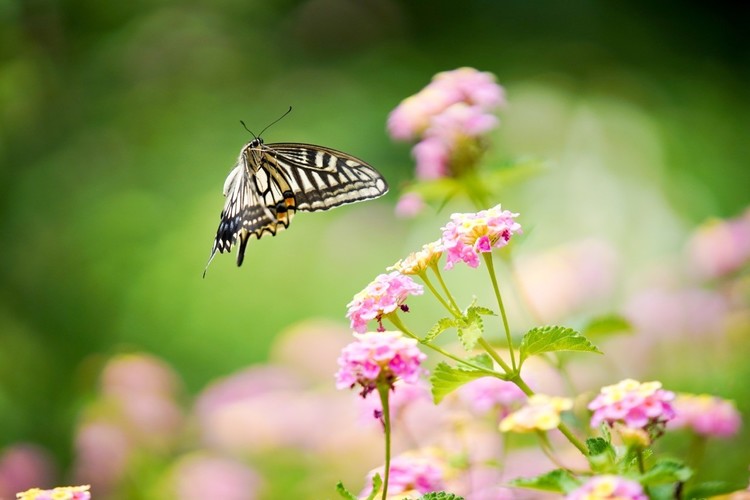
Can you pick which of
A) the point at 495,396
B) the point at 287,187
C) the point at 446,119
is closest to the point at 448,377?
the point at 495,396

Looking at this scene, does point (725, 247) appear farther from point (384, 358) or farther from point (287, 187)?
point (384, 358)

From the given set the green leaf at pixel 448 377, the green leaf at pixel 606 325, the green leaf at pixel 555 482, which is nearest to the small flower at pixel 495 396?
the green leaf at pixel 606 325

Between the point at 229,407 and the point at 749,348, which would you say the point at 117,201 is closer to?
the point at 229,407

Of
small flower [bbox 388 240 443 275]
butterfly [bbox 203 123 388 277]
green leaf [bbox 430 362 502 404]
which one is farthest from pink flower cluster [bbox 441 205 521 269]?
butterfly [bbox 203 123 388 277]

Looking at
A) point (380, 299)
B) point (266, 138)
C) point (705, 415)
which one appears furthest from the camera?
point (266, 138)

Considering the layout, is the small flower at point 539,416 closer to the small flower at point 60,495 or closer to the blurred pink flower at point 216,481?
the small flower at point 60,495
